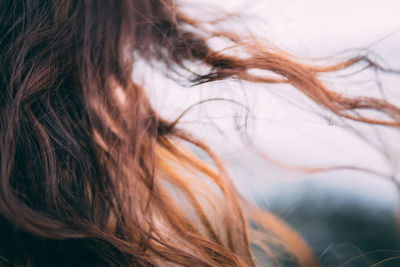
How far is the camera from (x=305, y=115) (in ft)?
2.19

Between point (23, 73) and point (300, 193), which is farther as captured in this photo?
point (300, 193)

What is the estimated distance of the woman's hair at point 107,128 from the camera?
612 millimetres

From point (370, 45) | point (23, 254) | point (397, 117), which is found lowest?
point (23, 254)

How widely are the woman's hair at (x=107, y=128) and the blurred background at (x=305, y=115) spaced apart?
1.1 inches

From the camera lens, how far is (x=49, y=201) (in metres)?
0.61

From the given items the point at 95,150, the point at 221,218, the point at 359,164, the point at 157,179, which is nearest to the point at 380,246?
the point at 359,164

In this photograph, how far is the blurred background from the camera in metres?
0.66

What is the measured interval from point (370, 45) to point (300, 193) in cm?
36

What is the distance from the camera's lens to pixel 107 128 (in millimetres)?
643

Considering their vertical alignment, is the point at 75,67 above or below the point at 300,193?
above

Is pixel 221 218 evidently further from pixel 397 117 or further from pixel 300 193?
pixel 397 117

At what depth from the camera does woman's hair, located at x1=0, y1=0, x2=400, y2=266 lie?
0.61 metres

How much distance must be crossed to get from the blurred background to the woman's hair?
0.03 m

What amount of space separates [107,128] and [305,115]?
1.39ft
